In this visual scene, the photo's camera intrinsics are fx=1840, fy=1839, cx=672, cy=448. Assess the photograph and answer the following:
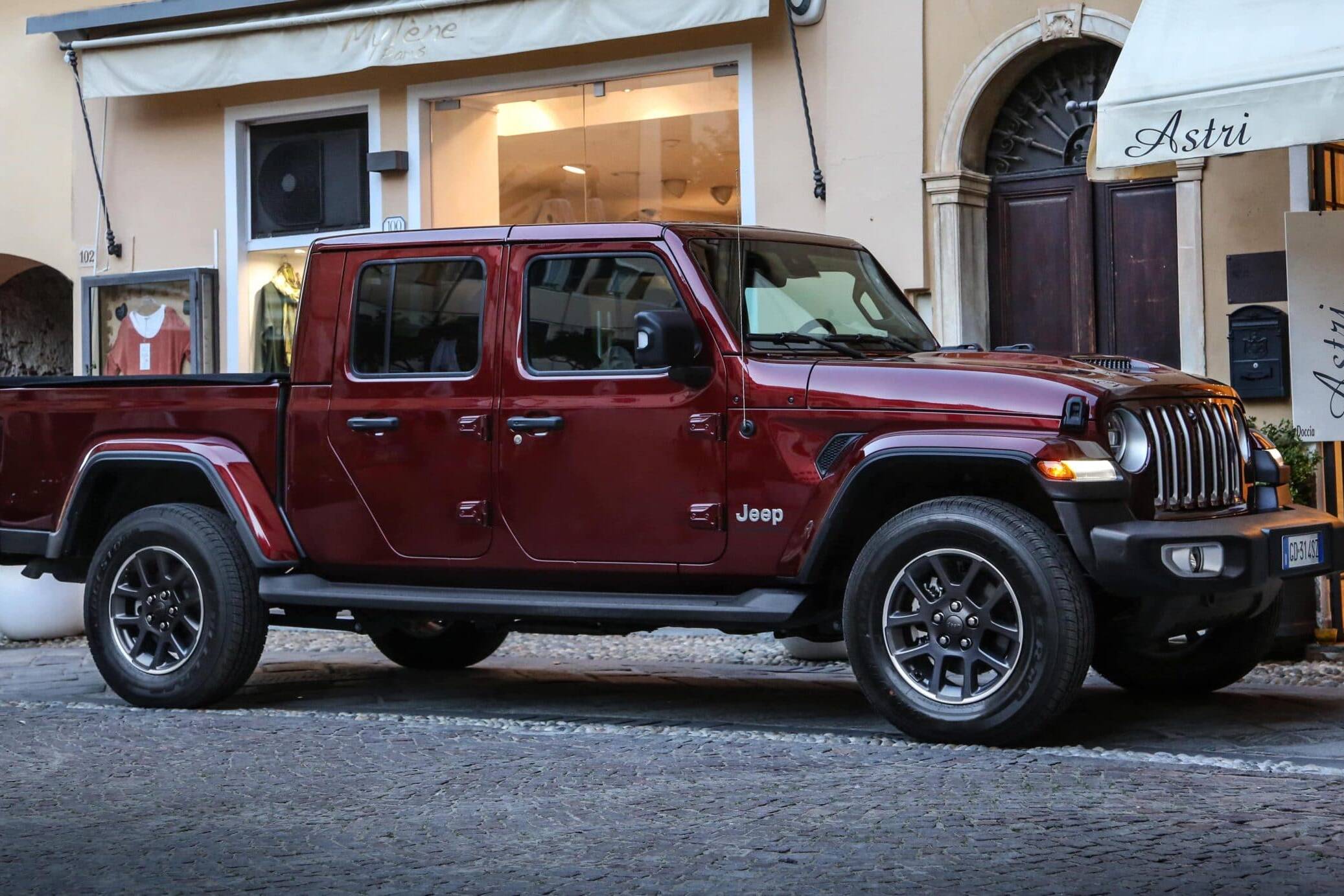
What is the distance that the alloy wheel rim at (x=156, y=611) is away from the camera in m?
7.53

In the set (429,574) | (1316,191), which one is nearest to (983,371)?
(429,574)

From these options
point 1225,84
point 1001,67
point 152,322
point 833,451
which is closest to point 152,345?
point 152,322

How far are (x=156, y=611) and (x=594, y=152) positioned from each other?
6.74 meters

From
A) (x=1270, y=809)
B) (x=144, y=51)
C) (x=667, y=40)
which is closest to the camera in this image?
(x=1270, y=809)

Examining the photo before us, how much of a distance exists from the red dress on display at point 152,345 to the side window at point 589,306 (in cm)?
870

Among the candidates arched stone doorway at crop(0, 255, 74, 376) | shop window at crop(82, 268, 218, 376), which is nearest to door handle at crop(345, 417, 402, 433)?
shop window at crop(82, 268, 218, 376)

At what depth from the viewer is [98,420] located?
778 centimetres

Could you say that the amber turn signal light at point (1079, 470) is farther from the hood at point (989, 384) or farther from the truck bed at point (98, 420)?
the truck bed at point (98, 420)

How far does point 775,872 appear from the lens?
4273 mm

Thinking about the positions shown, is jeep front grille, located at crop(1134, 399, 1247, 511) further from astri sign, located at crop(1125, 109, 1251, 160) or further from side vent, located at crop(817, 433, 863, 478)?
astri sign, located at crop(1125, 109, 1251, 160)

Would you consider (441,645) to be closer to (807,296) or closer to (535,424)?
(535,424)

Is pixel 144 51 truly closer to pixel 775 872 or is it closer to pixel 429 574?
pixel 429 574

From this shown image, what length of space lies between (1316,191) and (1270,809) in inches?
236

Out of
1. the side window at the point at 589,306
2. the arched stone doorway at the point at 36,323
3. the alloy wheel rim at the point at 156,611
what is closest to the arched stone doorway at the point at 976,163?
the side window at the point at 589,306
